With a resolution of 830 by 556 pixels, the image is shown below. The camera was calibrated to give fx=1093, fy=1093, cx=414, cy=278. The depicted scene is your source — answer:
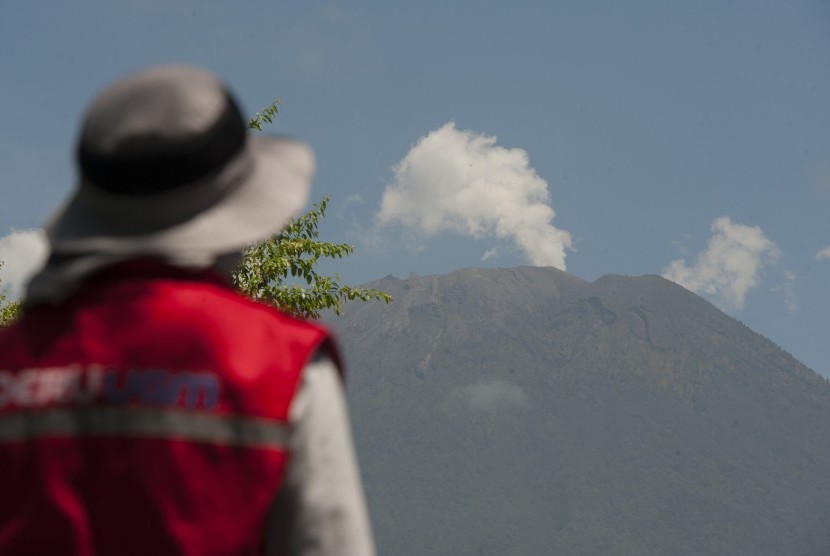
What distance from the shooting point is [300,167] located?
177 cm

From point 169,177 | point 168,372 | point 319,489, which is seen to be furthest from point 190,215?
point 319,489

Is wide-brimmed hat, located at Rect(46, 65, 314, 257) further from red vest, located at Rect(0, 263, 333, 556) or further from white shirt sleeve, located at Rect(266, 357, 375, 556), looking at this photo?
white shirt sleeve, located at Rect(266, 357, 375, 556)

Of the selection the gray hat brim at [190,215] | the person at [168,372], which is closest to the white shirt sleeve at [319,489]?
the person at [168,372]

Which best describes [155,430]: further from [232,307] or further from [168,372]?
[232,307]

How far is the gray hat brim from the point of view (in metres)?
1.62

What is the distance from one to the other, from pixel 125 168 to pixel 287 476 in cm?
52

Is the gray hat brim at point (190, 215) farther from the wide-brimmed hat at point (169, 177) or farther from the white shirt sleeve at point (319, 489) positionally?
the white shirt sleeve at point (319, 489)

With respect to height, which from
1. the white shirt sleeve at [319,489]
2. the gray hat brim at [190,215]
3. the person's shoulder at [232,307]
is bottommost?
the white shirt sleeve at [319,489]

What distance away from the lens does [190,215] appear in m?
1.63

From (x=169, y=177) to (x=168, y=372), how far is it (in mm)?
300

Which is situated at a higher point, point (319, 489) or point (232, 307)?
point (232, 307)

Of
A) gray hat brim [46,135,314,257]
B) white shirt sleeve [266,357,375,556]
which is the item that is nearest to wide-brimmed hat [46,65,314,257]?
gray hat brim [46,135,314,257]

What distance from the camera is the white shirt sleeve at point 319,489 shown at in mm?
1490

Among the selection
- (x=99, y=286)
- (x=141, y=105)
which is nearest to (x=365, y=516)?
(x=99, y=286)
